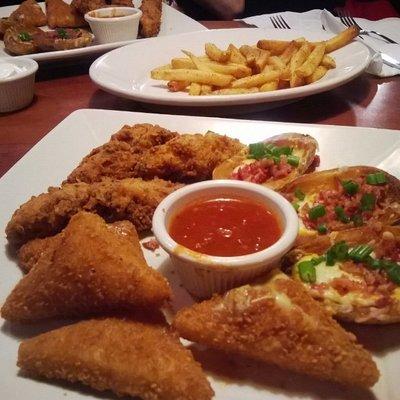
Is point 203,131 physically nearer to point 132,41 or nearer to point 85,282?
point 85,282

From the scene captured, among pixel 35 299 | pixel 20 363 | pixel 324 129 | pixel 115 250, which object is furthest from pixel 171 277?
pixel 324 129

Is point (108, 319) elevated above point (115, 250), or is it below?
below

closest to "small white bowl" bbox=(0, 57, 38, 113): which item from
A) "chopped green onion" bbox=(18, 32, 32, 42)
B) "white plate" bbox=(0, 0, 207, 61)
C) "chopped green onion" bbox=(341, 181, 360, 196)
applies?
"white plate" bbox=(0, 0, 207, 61)

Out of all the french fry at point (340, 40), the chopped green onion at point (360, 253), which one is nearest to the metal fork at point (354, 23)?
the french fry at point (340, 40)

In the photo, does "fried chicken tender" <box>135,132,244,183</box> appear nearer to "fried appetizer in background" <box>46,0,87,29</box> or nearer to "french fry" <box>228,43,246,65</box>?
"french fry" <box>228,43,246,65</box>

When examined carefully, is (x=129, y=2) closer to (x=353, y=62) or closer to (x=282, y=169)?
(x=353, y=62)
